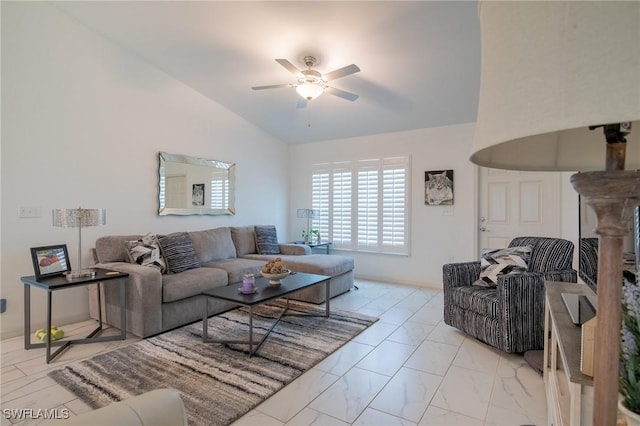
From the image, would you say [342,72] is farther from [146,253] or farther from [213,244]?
[213,244]

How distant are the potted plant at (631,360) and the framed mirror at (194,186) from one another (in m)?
4.56

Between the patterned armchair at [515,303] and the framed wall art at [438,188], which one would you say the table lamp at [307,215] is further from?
the patterned armchair at [515,303]

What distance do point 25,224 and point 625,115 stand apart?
4281 mm

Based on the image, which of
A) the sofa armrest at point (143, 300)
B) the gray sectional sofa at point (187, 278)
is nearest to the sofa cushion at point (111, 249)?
the gray sectional sofa at point (187, 278)

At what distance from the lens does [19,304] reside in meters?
3.20

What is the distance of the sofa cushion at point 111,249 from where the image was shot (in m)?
3.55

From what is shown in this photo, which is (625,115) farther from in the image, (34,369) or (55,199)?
(55,199)

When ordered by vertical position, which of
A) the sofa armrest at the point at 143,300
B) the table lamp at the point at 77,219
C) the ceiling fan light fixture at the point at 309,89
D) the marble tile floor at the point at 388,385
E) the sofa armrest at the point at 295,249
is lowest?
the marble tile floor at the point at 388,385

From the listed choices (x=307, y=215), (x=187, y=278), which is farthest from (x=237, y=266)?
(x=307, y=215)

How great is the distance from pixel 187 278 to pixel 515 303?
3.10 metres

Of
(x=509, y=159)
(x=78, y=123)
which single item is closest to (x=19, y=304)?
(x=78, y=123)

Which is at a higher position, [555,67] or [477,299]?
[555,67]

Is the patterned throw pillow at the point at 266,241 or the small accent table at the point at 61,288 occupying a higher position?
the patterned throw pillow at the point at 266,241

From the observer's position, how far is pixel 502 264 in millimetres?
3209
